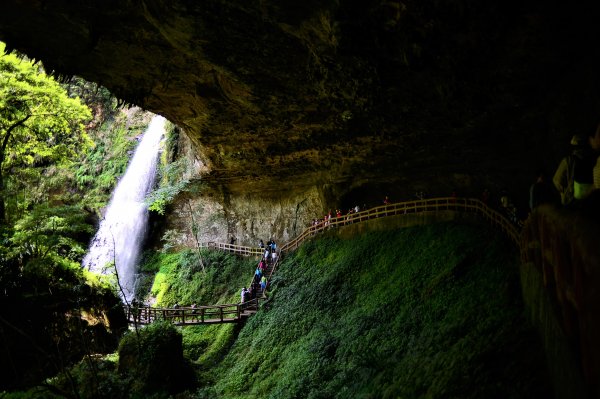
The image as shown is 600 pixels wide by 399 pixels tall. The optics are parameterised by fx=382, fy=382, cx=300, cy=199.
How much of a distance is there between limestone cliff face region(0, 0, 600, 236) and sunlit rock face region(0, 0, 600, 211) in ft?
0.14

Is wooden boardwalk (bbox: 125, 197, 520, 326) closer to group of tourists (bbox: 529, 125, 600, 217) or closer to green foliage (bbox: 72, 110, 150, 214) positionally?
group of tourists (bbox: 529, 125, 600, 217)

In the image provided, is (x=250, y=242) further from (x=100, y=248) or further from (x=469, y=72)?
(x=469, y=72)

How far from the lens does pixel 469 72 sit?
9.82 meters

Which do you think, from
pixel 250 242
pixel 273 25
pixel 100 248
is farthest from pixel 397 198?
pixel 100 248

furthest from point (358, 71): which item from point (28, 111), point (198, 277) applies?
point (198, 277)

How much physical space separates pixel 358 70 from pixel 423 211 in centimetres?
780

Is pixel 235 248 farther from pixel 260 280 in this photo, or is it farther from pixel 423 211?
pixel 423 211

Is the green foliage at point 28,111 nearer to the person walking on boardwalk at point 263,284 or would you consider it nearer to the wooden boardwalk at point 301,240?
the wooden boardwalk at point 301,240

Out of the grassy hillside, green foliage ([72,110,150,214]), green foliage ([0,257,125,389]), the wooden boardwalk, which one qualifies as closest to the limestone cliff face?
the wooden boardwalk

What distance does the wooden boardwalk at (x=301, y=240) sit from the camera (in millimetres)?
13398

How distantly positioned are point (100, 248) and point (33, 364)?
17.1 metres

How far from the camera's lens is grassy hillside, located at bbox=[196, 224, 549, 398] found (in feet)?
20.6

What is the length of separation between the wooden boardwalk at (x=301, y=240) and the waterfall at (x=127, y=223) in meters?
9.00

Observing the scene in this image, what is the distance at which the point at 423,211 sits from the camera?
626 inches
